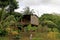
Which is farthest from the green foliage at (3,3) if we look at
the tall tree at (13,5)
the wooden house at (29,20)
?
the wooden house at (29,20)

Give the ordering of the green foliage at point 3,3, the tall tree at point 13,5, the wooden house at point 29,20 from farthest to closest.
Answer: the wooden house at point 29,20 → the tall tree at point 13,5 → the green foliage at point 3,3

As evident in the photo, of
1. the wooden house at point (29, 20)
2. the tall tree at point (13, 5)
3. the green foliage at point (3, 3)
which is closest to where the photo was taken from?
the green foliage at point (3, 3)

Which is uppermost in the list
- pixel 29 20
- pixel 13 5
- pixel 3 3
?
pixel 3 3

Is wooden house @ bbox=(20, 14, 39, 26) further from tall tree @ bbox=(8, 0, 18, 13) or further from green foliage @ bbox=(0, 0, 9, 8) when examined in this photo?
green foliage @ bbox=(0, 0, 9, 8)

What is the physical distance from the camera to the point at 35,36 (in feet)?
58.2

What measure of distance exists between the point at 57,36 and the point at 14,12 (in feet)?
46.1

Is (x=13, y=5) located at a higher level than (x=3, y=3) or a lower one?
lower

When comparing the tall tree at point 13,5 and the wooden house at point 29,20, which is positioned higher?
the tall tree at point 13,5

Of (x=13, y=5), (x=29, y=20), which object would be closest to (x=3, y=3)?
(x=13, y=5)

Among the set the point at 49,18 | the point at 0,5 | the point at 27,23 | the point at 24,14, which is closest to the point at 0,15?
the point at 0,5

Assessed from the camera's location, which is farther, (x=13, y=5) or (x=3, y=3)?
(x=13, y=5)

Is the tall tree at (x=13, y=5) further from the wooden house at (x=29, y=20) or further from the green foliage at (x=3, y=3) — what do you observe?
the green foliage at (x=3, y=3)

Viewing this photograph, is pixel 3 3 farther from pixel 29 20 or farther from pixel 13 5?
pixel 29 20

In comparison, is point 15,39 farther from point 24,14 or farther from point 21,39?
point 24,14
